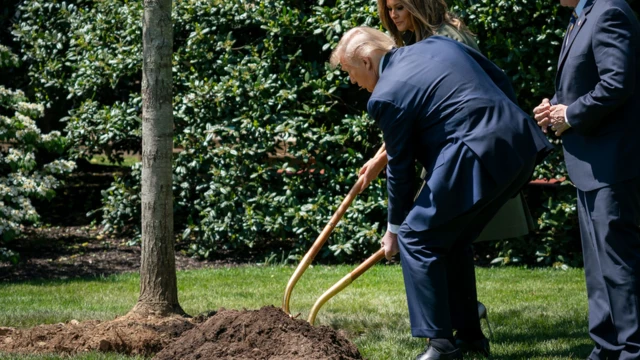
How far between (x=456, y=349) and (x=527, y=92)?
443 centimetres

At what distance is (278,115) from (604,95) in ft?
15.4

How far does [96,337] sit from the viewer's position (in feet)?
15.0

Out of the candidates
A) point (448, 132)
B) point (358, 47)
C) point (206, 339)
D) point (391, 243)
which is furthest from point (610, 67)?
point (206, 339)

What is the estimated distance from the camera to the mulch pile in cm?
384

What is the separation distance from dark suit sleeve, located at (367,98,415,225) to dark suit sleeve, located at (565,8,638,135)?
2.57ft

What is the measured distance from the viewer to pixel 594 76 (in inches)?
150

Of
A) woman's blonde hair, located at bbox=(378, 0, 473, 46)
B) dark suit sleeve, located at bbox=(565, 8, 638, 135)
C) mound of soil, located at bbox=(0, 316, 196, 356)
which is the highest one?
woman's blonde hair, located at bbox=(378, 0, 473, 46)

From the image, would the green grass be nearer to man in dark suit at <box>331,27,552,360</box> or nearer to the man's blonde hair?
man in dark suit at <box>331,27,552,360</box>

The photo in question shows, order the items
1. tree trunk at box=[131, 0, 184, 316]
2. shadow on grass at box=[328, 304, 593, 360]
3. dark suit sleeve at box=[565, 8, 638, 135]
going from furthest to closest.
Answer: tree trunk at box=[131, 0, 184, 316]
shadow on grass at box=[328, 304, 593, 360]
dark suit sleeve at box=[565, 8, 638, 135]

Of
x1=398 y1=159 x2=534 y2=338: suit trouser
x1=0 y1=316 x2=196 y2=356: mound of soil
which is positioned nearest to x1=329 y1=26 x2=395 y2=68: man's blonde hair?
x1=398 y1=159 x2=534 y2=338: suit trouser

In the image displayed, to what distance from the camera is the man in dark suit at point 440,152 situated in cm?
364

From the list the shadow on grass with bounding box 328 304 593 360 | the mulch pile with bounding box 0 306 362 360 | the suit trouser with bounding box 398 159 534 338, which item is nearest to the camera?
the suit trouser with bounding box 398 159 534 338

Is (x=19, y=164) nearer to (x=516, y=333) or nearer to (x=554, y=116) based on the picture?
(x=516, y=333)

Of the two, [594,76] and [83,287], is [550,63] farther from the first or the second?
[83,287]
